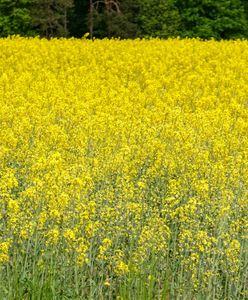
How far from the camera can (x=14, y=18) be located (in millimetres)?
38750

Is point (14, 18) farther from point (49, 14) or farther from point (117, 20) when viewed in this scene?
point (117, 20)

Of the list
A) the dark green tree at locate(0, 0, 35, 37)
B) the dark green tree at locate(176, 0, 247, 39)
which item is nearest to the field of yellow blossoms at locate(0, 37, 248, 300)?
the dark green tree at locate(0, 0, 35, 37)

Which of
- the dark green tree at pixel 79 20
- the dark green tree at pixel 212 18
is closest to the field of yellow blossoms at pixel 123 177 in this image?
the dark green tree at pixel 212 18

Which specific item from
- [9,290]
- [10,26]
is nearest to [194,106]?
[9,290]

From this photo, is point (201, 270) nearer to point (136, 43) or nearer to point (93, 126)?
point (93, 126)

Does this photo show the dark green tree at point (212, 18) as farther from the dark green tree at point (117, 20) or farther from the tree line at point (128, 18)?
the dark green tree at point (117, 20)

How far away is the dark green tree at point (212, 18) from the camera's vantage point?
130 feet

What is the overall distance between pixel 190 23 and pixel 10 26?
920 centimetres

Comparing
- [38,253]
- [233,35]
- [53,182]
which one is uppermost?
[53,182]

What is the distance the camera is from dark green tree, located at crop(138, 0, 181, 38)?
121 feet

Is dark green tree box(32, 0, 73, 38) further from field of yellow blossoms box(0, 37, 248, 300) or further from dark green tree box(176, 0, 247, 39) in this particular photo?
field of yellow blossoms box(0, 37, 248, 300)

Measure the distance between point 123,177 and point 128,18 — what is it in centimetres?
3131

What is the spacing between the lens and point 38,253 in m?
7.12

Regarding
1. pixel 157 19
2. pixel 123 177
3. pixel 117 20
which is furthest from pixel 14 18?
pixel 123 177
